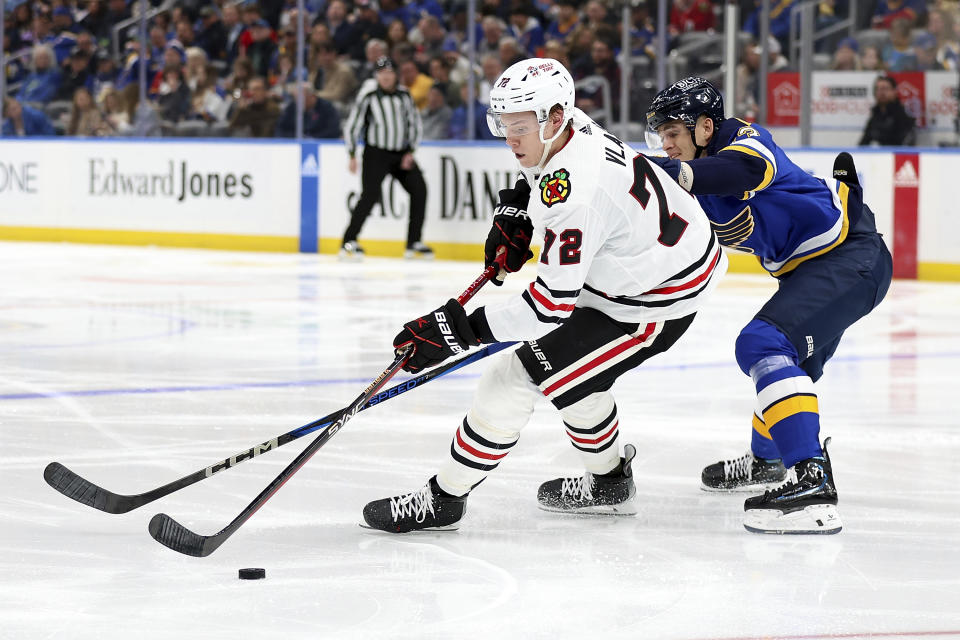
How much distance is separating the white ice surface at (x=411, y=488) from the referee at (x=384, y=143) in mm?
3771

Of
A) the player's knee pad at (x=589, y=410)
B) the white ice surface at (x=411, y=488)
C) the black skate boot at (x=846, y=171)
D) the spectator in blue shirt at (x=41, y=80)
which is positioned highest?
the spectator in blue shirt at (x=41, y=80)

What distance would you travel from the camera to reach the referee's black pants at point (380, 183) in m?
10.2

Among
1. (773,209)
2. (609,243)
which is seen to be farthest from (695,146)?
(609,243)

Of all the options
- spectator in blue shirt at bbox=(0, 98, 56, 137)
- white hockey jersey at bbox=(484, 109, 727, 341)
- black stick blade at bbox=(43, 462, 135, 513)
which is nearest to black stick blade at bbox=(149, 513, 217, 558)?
black stick blade at bbox=(43, 462, 135, 513)

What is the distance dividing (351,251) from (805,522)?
294 inches

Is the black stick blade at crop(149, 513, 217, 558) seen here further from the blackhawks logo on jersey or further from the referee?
the referee

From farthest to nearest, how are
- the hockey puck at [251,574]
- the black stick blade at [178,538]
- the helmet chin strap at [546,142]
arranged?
the helmet chin strap at [546,142]
the black stick blade at [178,538]
the hockey puck at [251,574]

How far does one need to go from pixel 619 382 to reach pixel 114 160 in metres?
7.73

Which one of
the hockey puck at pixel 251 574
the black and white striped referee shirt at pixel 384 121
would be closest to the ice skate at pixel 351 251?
the black and white striped referee shirt at pixel 384 121

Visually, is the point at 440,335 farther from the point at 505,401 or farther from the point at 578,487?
the point at 578,487

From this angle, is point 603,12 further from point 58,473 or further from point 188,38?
point 58,473

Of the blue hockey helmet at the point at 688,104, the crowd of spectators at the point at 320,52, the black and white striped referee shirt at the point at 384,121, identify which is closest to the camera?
the blue hockey helmet at the point at 688,104

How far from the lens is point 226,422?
4.25 meters

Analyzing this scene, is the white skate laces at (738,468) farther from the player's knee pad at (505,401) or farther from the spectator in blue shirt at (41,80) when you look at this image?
the spectator in blue shirt at (41,80)
